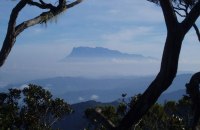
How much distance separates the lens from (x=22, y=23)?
25.2 feet

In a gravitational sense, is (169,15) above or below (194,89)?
above

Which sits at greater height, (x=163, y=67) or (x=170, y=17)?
(x=170, y=17)

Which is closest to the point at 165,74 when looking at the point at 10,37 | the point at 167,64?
the point at 167,64

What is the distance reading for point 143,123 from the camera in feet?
93.1

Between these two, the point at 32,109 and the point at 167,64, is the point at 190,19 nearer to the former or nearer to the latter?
the point at 167,64

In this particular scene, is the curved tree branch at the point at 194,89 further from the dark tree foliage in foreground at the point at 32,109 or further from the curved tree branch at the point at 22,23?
the dark tree foliage in foreground at the point at 32,109

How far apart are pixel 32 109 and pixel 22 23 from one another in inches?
923

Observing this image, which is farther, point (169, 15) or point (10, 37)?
point (10, 37)

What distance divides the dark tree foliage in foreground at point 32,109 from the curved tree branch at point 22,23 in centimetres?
1866

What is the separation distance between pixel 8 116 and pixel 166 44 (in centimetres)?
2192

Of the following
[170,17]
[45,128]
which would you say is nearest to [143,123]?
[45,128]

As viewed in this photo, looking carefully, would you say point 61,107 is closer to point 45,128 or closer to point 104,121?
point 45,128

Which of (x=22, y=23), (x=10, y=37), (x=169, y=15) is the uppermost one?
(x=22, y=23)

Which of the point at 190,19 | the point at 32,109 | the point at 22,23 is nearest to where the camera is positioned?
the point at 190,19
